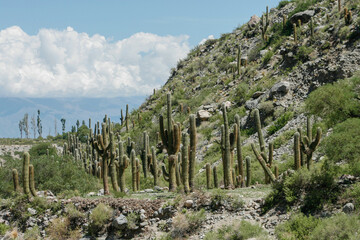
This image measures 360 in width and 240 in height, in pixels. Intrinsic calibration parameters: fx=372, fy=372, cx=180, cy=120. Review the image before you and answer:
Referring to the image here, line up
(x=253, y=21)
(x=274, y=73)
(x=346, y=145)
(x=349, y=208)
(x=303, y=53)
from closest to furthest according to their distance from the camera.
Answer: (x=349, y=208)
(x=346, y=145)
(x=303, y=53)
(x=274, y=73)
(x=253, y=21)

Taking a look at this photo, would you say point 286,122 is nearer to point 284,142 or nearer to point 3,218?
point 284,142

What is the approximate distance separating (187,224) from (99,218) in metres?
3.50

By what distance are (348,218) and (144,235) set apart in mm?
6879

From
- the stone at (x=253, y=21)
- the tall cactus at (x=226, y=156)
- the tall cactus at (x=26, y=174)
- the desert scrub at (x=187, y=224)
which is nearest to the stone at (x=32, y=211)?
the tall cactus at (x=26, y=174)

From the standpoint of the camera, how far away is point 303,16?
119 feet

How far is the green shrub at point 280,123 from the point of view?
25078 mm

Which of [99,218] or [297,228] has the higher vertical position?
[99,218]

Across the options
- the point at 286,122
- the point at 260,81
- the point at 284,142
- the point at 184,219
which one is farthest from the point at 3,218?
the point at 260,81

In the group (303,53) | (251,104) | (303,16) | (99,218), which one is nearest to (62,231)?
(99,218)

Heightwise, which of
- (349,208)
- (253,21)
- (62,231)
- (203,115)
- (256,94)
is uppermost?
(253,21)

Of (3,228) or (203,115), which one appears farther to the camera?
(203,115)

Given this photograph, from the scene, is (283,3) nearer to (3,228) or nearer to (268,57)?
(268,57)

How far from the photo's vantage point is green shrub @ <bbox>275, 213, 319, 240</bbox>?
10.2 meters

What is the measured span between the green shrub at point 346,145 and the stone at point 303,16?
2427cm
